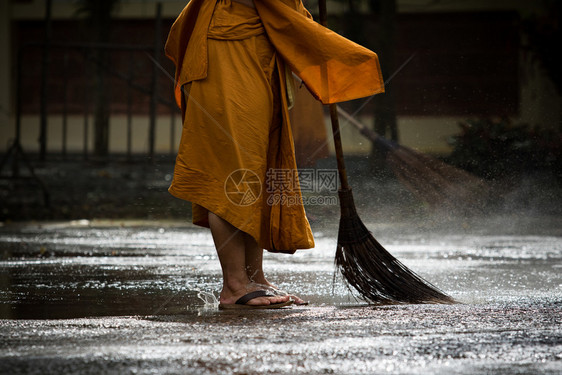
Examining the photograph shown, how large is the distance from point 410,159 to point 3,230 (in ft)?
11.7

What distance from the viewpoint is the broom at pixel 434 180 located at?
5320mm

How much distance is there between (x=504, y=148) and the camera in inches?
299

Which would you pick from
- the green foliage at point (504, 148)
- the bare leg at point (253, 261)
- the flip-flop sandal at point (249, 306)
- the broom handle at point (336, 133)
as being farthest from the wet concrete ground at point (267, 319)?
the green foliage at point (504, 148)

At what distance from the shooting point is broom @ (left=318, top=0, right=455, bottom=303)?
359 cm

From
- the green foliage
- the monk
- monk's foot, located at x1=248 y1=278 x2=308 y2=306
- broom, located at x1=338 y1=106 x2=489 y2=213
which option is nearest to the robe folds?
the monk

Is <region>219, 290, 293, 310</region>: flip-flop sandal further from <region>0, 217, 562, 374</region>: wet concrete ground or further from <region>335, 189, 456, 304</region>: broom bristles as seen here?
<region>335, 189, 456, 304</region>: broom bristles

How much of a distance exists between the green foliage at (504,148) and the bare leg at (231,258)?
3072 millimetres

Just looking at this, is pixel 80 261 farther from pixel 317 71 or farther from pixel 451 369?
pixel 451 369

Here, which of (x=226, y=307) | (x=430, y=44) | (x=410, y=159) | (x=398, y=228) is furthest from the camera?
(x=430, y=44)

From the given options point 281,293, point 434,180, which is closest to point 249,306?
point 281,293

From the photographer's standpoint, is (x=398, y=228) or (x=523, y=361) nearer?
(x=523, y=361)

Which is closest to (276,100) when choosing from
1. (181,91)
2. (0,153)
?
(181,91)

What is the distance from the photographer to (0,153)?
59.3ft

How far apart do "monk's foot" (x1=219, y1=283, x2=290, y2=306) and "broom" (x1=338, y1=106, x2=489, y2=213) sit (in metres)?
2.04
